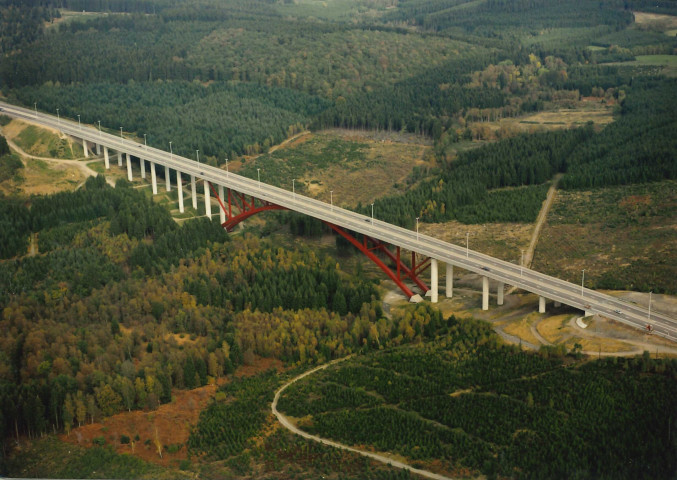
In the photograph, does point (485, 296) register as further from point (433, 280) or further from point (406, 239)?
point (406, 239)

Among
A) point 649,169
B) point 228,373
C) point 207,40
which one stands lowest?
point 228,373

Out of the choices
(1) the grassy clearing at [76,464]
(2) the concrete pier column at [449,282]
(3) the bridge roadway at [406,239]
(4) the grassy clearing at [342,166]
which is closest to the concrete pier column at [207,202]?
(3) the bridge roadway at [406,239]

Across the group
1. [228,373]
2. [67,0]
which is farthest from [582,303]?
[67,0]

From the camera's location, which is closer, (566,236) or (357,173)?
(566,236)

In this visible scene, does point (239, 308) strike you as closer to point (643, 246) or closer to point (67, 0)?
point (643, 246)

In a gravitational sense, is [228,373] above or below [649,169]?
below

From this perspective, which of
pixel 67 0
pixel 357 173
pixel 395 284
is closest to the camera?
pixel 395 284

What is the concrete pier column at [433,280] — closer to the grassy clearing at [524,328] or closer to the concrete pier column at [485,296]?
the concrete pier column at [485,296]
